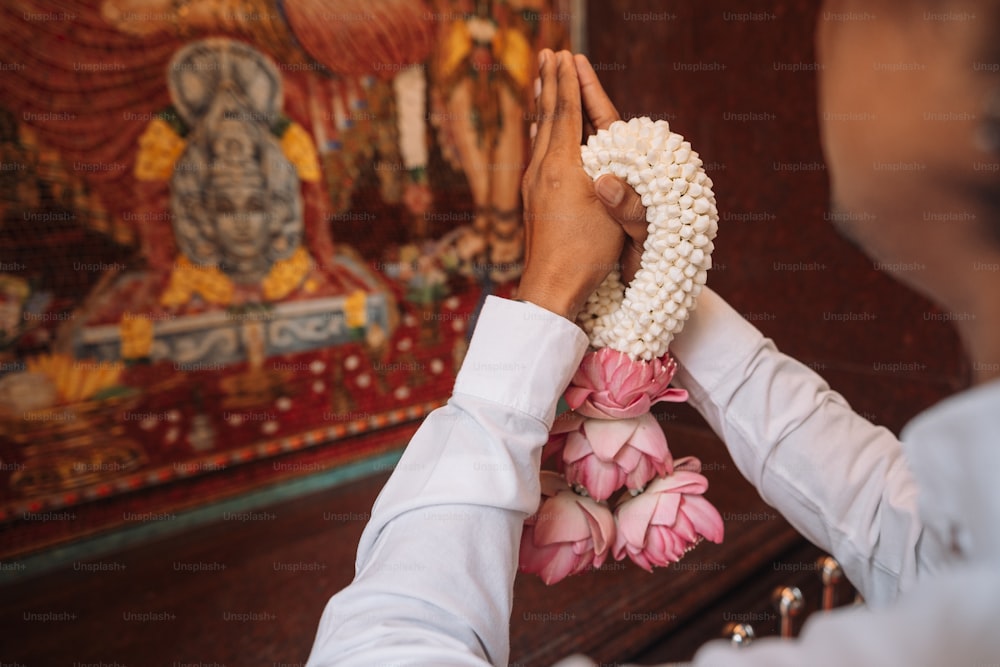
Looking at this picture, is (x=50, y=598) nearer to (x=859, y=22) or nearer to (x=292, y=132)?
(x=292, y=132)

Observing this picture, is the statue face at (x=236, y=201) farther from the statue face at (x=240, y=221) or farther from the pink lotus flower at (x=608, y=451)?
the pink lotus flower at (x=608, y=451)

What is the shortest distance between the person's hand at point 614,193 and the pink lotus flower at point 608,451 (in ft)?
0.41

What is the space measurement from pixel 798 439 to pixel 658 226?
26cm

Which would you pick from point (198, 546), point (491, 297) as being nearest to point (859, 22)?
point (491, 297)

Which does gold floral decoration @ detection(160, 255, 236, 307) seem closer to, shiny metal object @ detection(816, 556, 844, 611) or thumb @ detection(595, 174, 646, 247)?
thumb @ detection(595, 174, 646, 247)

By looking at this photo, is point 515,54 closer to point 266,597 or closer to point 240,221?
point 240,221

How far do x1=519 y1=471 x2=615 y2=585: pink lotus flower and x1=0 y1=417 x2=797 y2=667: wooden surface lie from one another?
363mm

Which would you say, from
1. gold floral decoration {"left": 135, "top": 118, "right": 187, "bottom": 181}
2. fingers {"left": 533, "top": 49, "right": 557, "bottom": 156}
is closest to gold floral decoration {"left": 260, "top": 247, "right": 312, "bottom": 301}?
gold floral decoration {"left": 135, "top": 118, "right": 187, "bottom": 181}

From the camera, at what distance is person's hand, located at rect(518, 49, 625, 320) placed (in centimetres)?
51

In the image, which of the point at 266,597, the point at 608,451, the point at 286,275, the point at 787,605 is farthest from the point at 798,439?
the point at 286,275

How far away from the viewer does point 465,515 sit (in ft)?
1.46

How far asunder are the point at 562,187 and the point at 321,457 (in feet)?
3.60

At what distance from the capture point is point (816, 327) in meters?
1.67

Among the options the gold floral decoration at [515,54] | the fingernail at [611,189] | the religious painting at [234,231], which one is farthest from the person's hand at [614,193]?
the gold floral decoration at [515,54]
